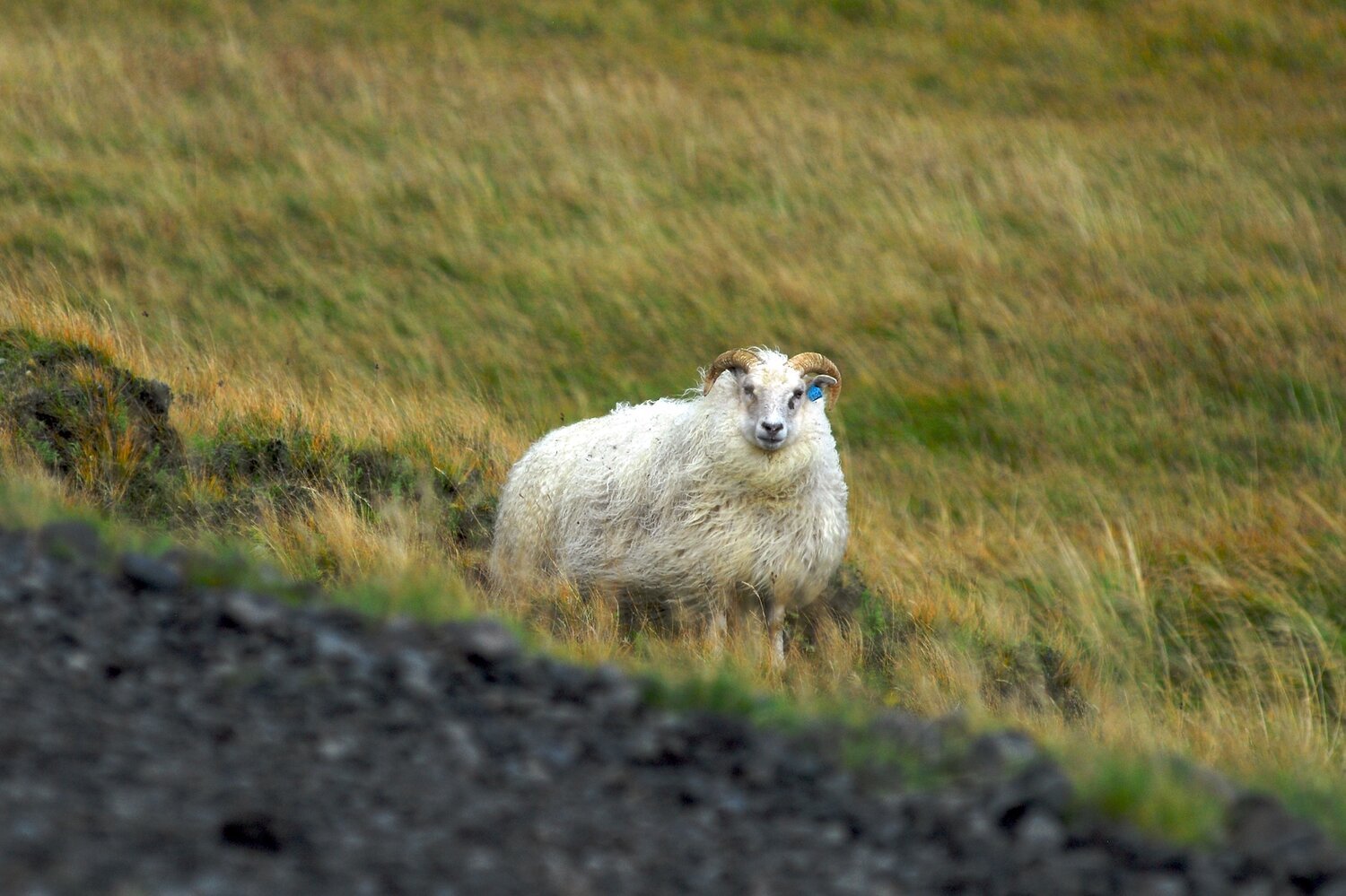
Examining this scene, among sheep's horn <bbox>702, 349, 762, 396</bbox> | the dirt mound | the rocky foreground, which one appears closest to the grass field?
the dirt mound

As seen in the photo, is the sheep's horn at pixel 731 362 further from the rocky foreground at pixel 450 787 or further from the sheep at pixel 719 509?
the rocky foreground at pixel 450 787

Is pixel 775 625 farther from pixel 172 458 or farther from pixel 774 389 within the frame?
pixel 172 458

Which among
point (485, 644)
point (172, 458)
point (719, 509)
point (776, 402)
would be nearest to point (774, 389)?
point (776, 402)

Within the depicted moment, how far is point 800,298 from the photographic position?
1426 cm

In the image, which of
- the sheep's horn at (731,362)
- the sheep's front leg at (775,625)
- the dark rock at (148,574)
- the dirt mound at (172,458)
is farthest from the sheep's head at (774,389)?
the dark rock at (148,574)

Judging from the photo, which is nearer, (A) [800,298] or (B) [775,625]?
(B) [775,625]

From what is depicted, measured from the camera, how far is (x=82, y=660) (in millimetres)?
3824

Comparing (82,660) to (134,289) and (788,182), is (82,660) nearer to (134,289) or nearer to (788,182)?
(134,289)

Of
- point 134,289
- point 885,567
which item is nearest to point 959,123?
point 134,289

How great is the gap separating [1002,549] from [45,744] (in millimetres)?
7385

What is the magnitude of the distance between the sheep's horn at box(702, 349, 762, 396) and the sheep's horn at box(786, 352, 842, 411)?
0.67 ft

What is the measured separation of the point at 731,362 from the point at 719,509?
756 mm

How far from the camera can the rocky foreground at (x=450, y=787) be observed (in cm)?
296

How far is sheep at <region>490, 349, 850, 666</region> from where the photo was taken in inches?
298
